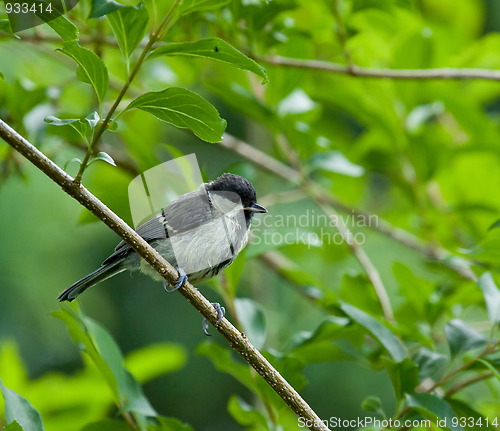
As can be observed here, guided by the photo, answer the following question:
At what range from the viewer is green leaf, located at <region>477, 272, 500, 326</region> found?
2211mm

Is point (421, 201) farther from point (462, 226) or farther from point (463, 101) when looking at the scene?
point (463, 101)

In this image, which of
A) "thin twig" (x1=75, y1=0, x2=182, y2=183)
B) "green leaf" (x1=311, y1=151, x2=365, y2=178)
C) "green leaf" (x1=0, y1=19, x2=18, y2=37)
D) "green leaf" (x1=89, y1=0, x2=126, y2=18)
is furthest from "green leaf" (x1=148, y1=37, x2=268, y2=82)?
"green leaf" (x1=311, y1=151, x2=365, y2=178)

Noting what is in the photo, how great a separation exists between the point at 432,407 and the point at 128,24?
4.78 feet

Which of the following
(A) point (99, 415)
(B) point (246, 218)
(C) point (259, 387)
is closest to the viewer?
(C) point (259, 387)

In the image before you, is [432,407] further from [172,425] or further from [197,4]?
[197,4]

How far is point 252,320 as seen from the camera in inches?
95.1

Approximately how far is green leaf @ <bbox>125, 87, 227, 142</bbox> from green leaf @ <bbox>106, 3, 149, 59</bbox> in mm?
149

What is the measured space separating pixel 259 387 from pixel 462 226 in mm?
1869

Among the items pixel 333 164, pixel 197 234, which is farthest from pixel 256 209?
pixel 333 164

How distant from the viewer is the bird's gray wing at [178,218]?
2508 mm

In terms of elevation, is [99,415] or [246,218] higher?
[246,218]

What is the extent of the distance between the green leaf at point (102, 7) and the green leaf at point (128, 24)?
78mm

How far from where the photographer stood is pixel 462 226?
3537 millimetres

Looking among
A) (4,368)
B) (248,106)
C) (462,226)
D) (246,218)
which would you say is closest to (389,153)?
(462,226)
